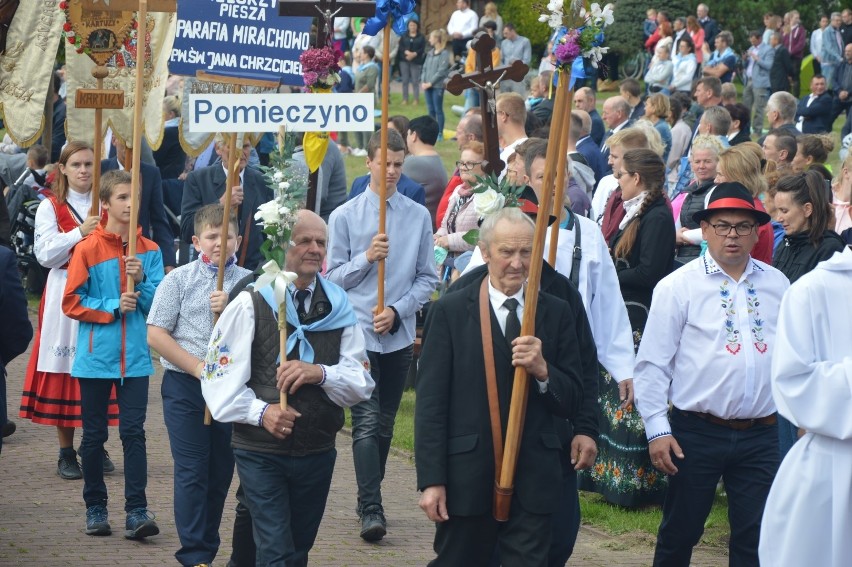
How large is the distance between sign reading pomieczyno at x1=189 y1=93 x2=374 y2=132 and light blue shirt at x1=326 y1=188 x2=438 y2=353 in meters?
1.44

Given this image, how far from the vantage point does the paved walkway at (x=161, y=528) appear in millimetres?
7340

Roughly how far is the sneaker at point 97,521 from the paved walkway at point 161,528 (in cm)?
5

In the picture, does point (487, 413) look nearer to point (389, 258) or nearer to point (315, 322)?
point (315, 322)

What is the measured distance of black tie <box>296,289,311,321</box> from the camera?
594cm

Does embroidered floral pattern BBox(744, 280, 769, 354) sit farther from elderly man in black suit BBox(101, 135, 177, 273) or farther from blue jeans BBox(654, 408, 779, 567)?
elderly man in black suit BBox(101, 135, 177, 273)

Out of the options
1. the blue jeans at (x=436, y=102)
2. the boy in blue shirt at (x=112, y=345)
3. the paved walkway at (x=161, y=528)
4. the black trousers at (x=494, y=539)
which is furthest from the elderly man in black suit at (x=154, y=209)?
the blue jeans at (x=436, y=102)

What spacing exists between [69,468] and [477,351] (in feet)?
15.0

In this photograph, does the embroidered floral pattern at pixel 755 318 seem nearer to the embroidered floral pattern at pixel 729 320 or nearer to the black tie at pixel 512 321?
A: the embroidered floral pattern at pixel 729 320

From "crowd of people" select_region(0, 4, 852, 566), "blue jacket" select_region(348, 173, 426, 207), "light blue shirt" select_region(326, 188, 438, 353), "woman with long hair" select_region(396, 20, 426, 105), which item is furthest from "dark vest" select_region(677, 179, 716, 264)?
"woman with long hair" select_region(396, 20, 426, 105)

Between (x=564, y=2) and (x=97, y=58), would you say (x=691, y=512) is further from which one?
(x=97, y=58)

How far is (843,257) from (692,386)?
132 cm

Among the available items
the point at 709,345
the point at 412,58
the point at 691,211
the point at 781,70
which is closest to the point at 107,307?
the point at 709,345

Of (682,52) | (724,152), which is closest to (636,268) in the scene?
(724,152)

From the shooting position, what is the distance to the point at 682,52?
2494 cm
